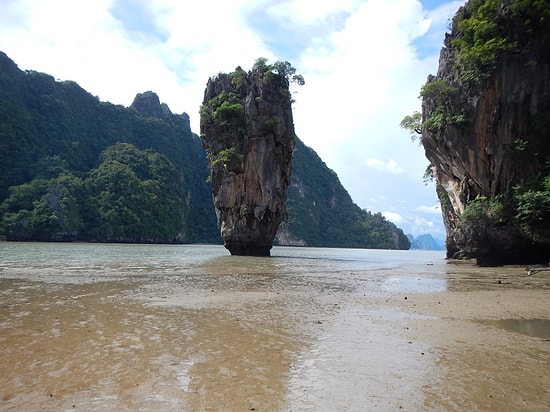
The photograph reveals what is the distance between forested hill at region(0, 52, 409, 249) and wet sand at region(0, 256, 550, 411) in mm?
72218

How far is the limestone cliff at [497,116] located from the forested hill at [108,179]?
69.7m

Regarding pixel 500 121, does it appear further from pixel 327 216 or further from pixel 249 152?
pixel 327 216

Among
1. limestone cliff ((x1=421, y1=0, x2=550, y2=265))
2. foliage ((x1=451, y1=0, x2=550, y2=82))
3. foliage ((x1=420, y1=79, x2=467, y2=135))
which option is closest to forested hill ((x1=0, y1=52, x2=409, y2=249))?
foliage ((x1=420, y1=79, x2=467, y2=135))

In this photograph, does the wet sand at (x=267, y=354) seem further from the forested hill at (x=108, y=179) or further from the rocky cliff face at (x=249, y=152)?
the forested hill at (x=108, y=179)

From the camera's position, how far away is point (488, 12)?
23.2m

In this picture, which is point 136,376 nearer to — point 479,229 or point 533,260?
point 479,229

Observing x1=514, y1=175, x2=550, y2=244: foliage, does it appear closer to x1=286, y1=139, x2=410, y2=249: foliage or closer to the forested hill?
the forested hill

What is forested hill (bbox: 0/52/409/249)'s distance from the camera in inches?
2904

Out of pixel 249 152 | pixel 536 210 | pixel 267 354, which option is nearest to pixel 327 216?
pixel 249 152

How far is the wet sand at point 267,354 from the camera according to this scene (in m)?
3.58

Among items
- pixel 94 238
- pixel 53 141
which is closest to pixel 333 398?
pixel 94 238

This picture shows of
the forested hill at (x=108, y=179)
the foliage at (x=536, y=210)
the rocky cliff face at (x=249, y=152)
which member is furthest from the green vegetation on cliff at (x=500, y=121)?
the forested hill at (x=108, y=179)

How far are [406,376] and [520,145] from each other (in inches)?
916

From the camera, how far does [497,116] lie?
78.0ft
